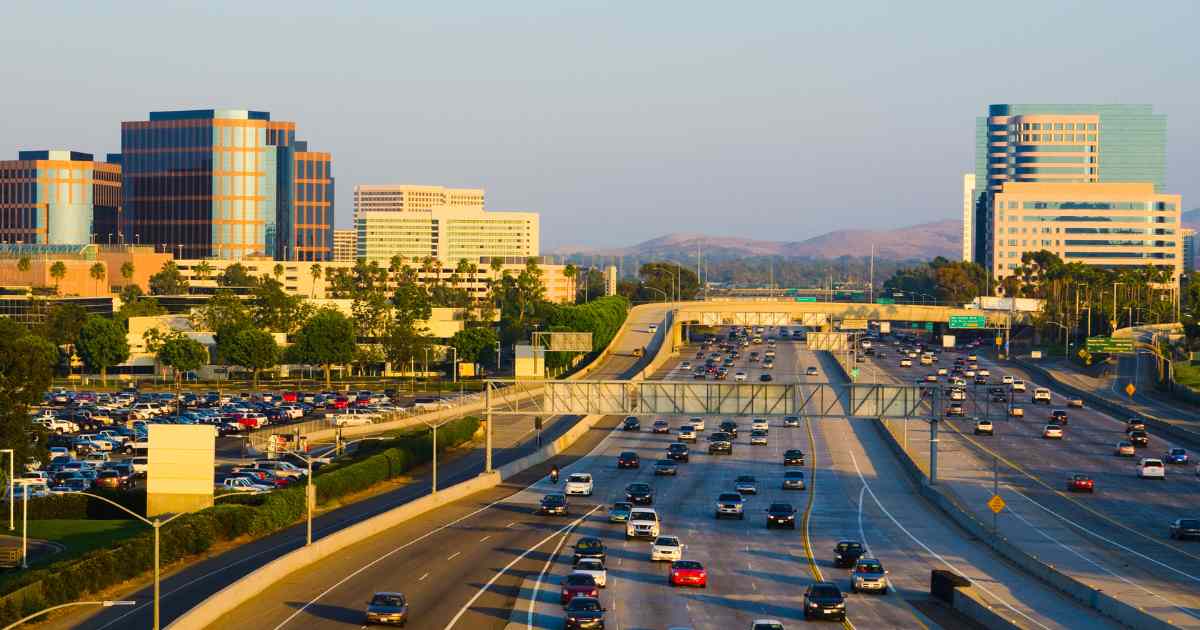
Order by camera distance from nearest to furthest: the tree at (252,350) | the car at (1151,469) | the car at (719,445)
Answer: the car at (1151,469), the car at (719,445), the tree at (252,350)

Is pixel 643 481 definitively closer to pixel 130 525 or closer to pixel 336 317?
pixel 130 525

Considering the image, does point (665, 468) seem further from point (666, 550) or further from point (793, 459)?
point (666, 550)

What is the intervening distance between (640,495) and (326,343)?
97049 mm

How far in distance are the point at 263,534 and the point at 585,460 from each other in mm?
A: 44303

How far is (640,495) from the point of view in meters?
91.2

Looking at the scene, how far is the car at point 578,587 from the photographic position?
56625 millimetres

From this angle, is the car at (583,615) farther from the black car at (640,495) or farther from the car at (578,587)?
the black car at (640,495)

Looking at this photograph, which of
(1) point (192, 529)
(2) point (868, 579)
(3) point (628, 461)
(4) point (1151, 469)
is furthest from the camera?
(3) point (628, 461)

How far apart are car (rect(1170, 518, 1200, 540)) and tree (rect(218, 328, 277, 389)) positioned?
11850cm

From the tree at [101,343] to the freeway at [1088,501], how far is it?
309 feet

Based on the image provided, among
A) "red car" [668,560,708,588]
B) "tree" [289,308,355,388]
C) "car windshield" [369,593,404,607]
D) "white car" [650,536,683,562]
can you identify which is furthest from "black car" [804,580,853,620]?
"tree" [289,308,355,388]

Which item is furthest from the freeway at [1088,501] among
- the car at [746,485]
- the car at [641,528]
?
the car at [641,528]

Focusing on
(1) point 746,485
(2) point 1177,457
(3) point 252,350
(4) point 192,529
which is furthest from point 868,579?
(3) point 252,350

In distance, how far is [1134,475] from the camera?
10881cm
